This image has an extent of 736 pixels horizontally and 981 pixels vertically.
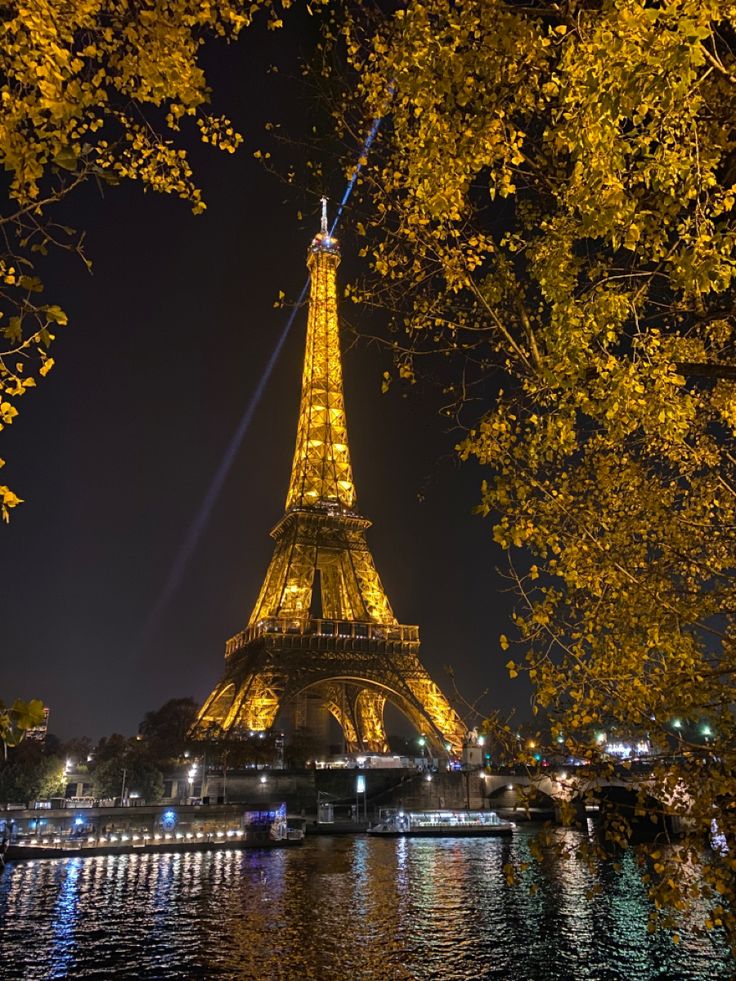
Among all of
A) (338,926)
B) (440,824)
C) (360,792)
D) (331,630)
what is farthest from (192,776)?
(338,926)

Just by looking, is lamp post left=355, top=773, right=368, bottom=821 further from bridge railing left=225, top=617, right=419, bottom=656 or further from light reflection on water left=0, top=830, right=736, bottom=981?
light reflection on water left=0, top=830, right=736, bottom=981

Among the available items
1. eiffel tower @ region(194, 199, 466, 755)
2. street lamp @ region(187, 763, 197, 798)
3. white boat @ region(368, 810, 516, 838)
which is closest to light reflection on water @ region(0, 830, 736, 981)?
white boat @ region(368, 810, 516, 838)

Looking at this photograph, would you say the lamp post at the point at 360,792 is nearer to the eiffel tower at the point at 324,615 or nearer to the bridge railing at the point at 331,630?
the eiffel tower at the point at 324,615

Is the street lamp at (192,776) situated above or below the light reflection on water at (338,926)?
above

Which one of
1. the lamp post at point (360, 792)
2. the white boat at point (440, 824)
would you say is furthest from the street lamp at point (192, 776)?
the white boat at point (440, 824)

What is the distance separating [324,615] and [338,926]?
4304 centimetres

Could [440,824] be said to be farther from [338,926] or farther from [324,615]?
[338,926]

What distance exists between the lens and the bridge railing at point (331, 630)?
54094 millimetres

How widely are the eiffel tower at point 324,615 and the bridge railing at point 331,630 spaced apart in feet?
0.27

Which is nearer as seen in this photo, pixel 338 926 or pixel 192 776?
pixel 338 926

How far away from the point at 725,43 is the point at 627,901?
86.9 ft

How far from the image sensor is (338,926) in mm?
21234

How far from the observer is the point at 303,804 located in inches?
2180

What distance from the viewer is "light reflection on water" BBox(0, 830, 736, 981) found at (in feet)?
56.4
